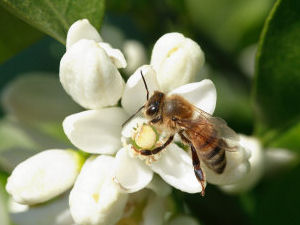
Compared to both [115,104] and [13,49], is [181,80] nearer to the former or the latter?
[115,104]

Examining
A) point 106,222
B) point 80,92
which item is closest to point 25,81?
point 80,92

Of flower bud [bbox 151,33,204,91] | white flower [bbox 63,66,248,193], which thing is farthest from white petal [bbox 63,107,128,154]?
flower bud [bbox 151,33,204,91]

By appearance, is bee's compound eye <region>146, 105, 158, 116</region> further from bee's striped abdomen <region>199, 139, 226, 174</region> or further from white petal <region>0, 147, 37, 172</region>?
white petal <region>0, 147, 37, 172</region>

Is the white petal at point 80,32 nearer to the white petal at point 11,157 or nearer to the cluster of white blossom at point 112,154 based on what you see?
the cluster of white blossom at point 112,154

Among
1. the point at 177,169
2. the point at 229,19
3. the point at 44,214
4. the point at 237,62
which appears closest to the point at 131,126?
the point at 177,169

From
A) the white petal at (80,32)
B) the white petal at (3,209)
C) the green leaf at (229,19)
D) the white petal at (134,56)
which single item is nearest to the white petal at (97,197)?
the white petal at (80,32)

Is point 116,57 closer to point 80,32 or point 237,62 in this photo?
point 80,32
